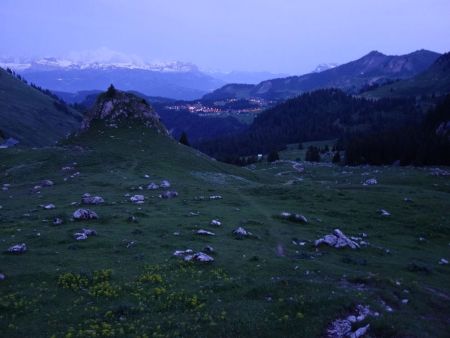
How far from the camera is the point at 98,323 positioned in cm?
1827

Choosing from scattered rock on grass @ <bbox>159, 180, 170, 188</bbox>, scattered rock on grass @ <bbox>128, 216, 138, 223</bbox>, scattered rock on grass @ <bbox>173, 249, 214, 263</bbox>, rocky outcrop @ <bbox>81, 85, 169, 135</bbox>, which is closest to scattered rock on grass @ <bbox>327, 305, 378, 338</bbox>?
scattered rock on grass @ <bbox>173, 249, 214, 263</bbox>

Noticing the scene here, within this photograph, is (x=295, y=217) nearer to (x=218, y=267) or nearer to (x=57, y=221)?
(x=218, y=267)

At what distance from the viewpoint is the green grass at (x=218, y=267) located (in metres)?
18.7

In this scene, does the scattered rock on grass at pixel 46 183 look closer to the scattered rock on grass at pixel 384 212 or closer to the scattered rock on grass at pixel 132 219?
the scattered rock on grass at pixel 132 219

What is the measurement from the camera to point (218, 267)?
25375 millimetres

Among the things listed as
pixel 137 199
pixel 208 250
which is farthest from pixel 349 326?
pixel 137 199

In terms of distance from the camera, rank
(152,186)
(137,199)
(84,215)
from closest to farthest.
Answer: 1. (84,215)
2. (137,199)
3. (152,186)

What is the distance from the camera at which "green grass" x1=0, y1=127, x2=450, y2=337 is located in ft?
61.5

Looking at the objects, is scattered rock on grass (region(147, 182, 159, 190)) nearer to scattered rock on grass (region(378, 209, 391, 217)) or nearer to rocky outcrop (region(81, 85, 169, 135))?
scattered rock on grass (region(378, 209, 391, 217))

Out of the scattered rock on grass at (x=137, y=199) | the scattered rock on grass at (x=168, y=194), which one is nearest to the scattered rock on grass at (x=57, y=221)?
the scattered rock on grass at (x=137, y=199)

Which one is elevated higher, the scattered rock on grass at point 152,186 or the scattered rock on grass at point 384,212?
the scattered rock on grass at point 152,186

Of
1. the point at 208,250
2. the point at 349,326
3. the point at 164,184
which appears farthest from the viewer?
the point at 164,184

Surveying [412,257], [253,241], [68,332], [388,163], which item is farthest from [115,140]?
[388,163]

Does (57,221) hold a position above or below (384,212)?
above
